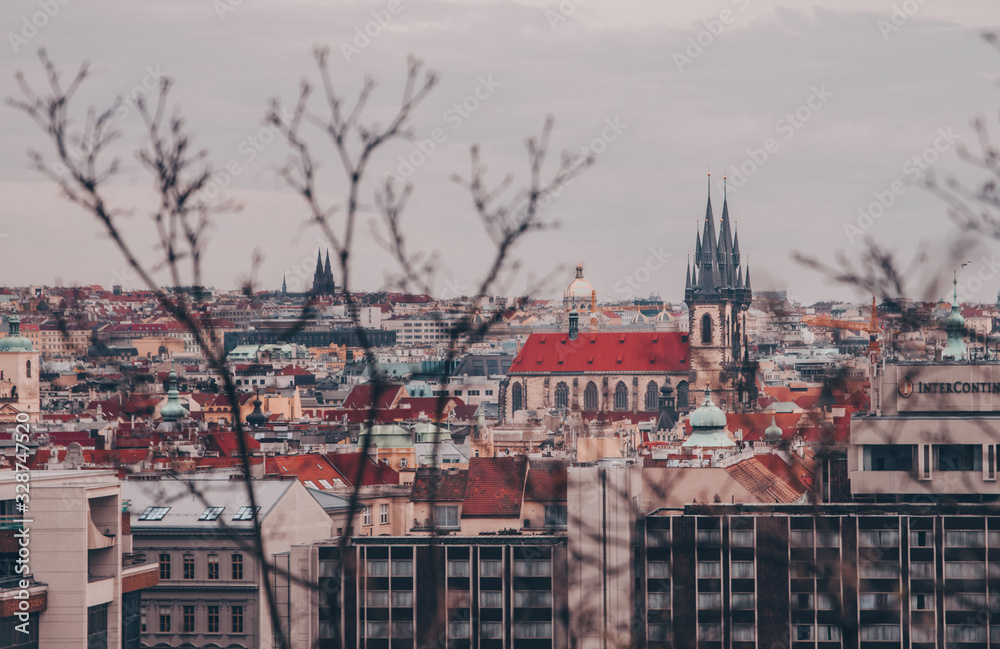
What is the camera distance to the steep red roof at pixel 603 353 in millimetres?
158375

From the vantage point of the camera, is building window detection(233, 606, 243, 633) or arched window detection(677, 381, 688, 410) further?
arched window detection(677, 381, 688, 410)

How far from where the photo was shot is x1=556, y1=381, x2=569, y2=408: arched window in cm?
15875

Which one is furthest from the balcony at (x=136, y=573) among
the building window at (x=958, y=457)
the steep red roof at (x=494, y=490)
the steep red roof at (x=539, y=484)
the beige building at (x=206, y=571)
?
the steep red roof at (x=494, y=490)

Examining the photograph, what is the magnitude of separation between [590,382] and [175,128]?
5969 inches

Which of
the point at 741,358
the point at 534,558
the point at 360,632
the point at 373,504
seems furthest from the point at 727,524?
the point at 741,358

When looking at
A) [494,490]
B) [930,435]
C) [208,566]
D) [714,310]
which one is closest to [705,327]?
[714,310]

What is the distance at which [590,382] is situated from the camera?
160 m

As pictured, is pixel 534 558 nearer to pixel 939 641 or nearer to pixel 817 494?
pixel 939 641

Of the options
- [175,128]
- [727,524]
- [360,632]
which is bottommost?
[360,632]

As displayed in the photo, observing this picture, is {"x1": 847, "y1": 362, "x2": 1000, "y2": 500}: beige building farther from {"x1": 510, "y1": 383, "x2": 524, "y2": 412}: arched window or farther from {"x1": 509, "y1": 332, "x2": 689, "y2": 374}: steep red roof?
{"x1": 510, "y1": 383, "x2": 524, "y2": 412}: arched window

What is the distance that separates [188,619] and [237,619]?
1528 mm

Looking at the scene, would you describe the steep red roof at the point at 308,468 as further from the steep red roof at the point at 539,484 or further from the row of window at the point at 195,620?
the row of window at the point at 195,620

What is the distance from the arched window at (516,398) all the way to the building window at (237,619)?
377 ft

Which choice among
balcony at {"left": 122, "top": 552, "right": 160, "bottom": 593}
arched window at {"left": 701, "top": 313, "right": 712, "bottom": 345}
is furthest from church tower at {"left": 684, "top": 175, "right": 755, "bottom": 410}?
balcony at {"left": 122, "top": 552, "right": 160, "bottom": 593}
